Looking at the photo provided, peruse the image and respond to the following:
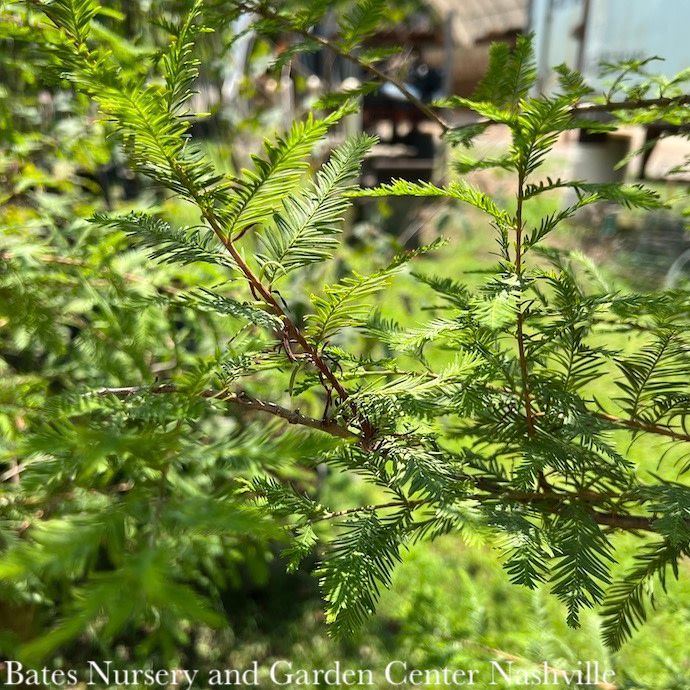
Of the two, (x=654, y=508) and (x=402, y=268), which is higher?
(x=402, y=268)

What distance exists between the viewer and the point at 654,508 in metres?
0.54

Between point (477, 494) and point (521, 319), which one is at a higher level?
point (521, 319)

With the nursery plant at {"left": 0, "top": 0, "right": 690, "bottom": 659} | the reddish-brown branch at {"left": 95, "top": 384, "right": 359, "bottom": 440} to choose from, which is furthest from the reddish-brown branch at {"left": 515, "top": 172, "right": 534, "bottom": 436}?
the reddish-brown branch at {"left": 95, "top": 384, "right": 359, "bottom": 440}

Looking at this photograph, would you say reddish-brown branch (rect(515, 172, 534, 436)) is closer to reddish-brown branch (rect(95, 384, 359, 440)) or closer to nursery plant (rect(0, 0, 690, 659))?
nursery plant (rect(0, 0, 690, 659))

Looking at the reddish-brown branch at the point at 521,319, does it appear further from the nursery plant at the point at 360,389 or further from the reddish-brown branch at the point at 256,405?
the reddish-brown branch at the point at 256,405

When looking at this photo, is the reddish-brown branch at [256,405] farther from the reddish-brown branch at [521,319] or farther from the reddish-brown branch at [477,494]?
the reddish-brown branch at [521,319]

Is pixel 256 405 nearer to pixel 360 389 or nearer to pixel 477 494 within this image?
pixel 360 389

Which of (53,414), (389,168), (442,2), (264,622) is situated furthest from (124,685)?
(442,2)

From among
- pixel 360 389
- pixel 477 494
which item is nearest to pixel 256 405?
pixel 360 389

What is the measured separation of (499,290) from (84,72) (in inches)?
14.7

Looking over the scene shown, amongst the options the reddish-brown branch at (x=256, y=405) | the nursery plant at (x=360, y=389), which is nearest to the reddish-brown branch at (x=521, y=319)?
the nursery plant at (x=360, y=389)

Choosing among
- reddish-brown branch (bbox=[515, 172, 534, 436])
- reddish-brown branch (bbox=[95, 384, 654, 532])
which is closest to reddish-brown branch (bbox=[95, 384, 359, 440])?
reddish-brown branch (bbox=[95, 384, 654, 532])

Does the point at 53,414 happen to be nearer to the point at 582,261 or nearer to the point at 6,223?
the point at 582,261

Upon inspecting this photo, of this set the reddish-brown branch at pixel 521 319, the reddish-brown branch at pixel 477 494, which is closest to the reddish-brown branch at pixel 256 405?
the reddish-brown branch at pixel 477 494
